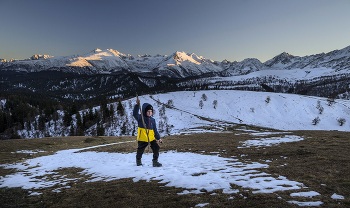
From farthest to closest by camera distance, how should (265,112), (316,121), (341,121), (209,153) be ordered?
(265,112), (316,121), (341,121), (209,153)

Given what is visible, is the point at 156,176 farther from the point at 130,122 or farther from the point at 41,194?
the point at 130,122

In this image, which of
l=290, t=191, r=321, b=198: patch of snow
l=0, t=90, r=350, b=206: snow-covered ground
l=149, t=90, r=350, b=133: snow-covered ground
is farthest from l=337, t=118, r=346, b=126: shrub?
l=290, t=191, r=321, b=198: patch of snow

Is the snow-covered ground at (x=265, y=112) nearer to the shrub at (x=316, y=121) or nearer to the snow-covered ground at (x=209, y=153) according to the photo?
the snow-covered ground at (x=209, y=153)

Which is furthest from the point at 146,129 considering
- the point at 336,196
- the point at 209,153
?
the point at 336,196

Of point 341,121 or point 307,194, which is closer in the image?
point 307,194

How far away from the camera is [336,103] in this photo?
125188 millimetres

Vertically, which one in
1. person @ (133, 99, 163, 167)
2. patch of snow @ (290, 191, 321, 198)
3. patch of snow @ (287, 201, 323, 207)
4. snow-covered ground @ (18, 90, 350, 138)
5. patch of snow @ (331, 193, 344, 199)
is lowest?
snow-covered ground @ (18, 90, 350, 138)

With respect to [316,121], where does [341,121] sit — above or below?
below

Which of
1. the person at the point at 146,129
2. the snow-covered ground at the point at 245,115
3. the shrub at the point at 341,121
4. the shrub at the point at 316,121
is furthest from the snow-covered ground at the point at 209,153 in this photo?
the shrub at the point at 316,121

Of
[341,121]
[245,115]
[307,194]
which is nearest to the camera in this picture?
[307,194]

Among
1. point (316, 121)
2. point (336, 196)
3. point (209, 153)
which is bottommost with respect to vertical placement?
point (316, 121)

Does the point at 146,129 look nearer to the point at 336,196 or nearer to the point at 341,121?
the point at 336,196

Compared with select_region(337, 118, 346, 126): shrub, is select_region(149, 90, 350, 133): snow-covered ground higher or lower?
higher

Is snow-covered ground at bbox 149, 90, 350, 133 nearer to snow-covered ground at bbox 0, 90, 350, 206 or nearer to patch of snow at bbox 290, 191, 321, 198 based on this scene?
snow-covered ground at bbox 0, 90, 350, 206
